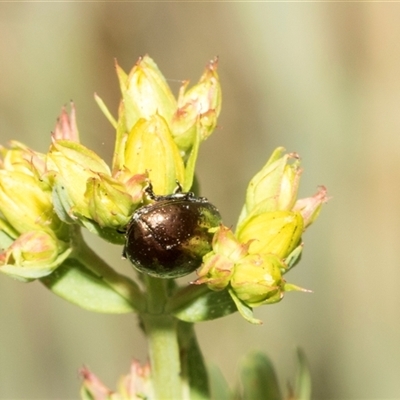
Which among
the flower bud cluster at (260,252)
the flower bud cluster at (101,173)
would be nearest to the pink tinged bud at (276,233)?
the flower bud cluster at (260,252)

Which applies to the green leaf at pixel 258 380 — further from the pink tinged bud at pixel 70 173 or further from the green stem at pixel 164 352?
the pink tinged bud at pixel 70 173

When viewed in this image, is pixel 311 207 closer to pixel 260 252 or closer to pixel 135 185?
pixel 260 252

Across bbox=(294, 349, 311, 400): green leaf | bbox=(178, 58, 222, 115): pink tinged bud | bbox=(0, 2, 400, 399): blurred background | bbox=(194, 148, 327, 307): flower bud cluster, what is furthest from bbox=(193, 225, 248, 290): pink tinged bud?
bbox=(0, 2, 400, 399): blurred background

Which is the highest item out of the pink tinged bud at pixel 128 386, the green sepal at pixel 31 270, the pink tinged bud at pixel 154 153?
the pink tinged bud at pixel 154 153

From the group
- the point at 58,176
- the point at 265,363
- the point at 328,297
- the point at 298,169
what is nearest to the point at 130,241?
the point at 58,176

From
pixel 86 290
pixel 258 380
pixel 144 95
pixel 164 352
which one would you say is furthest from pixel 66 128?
pixel 258 380

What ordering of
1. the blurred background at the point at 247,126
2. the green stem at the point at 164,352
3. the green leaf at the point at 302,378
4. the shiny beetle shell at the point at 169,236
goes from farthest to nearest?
the blurred background at the point at 247,126
the green leaf at the point at 302,378
the green stem at the point at 164,352
the shiny beetle shell at the point at 169,236
